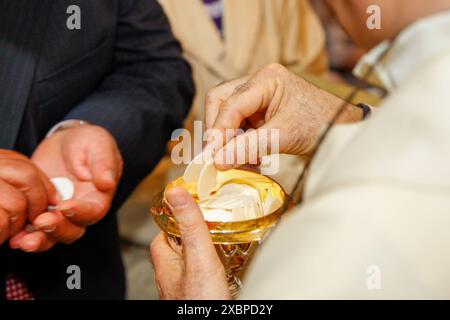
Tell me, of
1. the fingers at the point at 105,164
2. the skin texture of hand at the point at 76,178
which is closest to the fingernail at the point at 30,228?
the skin texture of hand at the point at 76,178

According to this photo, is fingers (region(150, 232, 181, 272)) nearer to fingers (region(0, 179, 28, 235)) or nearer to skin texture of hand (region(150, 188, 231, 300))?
skin texture of hand (region(150, 188, 231, 300))

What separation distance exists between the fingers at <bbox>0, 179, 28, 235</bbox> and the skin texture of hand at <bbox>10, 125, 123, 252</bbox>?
28 mm

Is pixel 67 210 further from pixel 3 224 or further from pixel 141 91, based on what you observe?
pixel 141 91

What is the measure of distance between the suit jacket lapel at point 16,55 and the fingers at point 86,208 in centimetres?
18

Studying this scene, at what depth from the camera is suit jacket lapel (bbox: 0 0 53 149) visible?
1.11 m

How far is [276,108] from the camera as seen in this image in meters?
0.88

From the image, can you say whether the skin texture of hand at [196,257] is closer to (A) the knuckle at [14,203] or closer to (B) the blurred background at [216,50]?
(A) the knuckle at [14,203]

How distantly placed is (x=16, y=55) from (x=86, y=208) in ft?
1.04

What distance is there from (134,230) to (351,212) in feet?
5.99

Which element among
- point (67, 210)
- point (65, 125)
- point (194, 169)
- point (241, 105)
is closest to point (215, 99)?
point (241, 105)

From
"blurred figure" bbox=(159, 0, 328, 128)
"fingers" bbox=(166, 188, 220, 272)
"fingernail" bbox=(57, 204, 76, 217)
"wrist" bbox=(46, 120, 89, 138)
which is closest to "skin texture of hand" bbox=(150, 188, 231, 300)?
"fingers" bbox=(166, 188, 220, 272)

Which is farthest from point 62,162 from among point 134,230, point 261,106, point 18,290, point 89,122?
point 134,230

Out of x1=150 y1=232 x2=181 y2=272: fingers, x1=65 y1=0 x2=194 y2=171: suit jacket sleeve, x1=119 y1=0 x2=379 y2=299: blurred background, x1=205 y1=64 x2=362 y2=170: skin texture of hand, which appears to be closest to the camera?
x1=150 y1=232 x2=181 y2=272: fingers

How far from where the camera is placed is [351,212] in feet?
1.48
